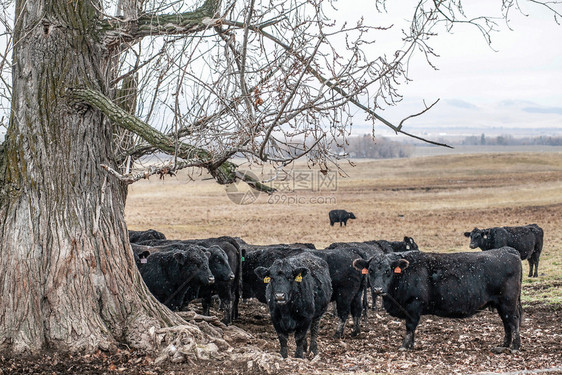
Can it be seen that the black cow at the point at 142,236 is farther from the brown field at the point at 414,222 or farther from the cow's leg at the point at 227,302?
the cow's leg at the point at 227,302

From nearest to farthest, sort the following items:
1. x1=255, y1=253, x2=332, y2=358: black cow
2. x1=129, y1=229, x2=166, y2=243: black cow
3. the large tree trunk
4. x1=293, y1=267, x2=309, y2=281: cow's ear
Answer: the large tree trunk → x1=255, y1=253, x2=332, y2=358: black cow → x1=293, y1=267, x2=309, y2=281: cow's ear → x1=129, y1=229, x2=166, y2=243: black cow

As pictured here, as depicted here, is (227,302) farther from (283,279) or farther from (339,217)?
(339,217)

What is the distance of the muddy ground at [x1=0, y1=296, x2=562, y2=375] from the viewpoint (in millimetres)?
7742

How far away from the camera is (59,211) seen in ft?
26.8

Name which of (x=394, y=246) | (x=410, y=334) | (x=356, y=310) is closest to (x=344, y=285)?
(x=356, y=310)

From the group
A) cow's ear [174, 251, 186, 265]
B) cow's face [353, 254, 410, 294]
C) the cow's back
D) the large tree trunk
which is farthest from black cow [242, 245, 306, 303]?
the large tree trunk

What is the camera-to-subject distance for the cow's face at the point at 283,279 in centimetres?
962

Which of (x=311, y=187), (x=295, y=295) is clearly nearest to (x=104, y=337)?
(x=295, y=295)

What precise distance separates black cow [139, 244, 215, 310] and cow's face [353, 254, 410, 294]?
316 cm

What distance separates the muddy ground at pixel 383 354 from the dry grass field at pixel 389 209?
2.74 metres

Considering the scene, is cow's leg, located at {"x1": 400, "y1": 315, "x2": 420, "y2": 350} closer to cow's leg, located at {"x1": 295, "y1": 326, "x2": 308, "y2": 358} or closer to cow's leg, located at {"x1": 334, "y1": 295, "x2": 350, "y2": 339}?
cow's leg, located at {"x1": 334, "y1": 295, "x2": 350, "y2": 339}

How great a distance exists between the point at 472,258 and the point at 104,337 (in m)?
6.60

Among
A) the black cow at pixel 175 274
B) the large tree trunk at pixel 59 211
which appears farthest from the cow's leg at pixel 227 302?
the large tree trunk at pixel 59 211

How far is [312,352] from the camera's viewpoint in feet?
32.6
